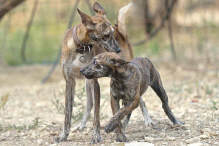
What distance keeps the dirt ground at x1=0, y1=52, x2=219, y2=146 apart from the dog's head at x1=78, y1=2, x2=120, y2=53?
95 centimetres

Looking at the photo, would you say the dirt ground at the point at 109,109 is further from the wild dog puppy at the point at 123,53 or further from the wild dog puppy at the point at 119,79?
the wild dog puppy at the point at 119,79

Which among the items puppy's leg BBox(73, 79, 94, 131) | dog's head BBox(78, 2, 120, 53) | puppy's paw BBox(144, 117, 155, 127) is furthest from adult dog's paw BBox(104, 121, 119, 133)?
puppy's leg BBox(73, 79, 94, 131)

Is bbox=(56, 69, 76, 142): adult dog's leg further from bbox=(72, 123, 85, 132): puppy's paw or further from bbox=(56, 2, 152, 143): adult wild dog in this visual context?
bbox=(72, 123, 85, 132): puppy's paw

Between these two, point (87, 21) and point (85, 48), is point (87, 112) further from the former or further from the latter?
point (87, 21)

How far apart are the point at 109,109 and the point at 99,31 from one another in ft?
8.56

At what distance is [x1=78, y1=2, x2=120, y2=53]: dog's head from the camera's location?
199 inches

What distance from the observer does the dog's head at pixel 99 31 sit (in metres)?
5.06

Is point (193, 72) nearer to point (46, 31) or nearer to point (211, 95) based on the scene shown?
point (211, 95)

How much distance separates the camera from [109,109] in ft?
24.5

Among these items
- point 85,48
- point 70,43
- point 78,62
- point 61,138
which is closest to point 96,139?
point 61,138

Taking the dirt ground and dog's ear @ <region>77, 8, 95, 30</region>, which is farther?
the dirt ground

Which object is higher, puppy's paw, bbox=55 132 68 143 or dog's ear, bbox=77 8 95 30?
dog's ear, bbox=77 8 95 30

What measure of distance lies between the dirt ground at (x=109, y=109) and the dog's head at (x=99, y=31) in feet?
3.13

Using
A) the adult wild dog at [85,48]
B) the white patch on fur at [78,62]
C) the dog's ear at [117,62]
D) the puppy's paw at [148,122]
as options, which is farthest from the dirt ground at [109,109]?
the dog's ear at [117,62]
